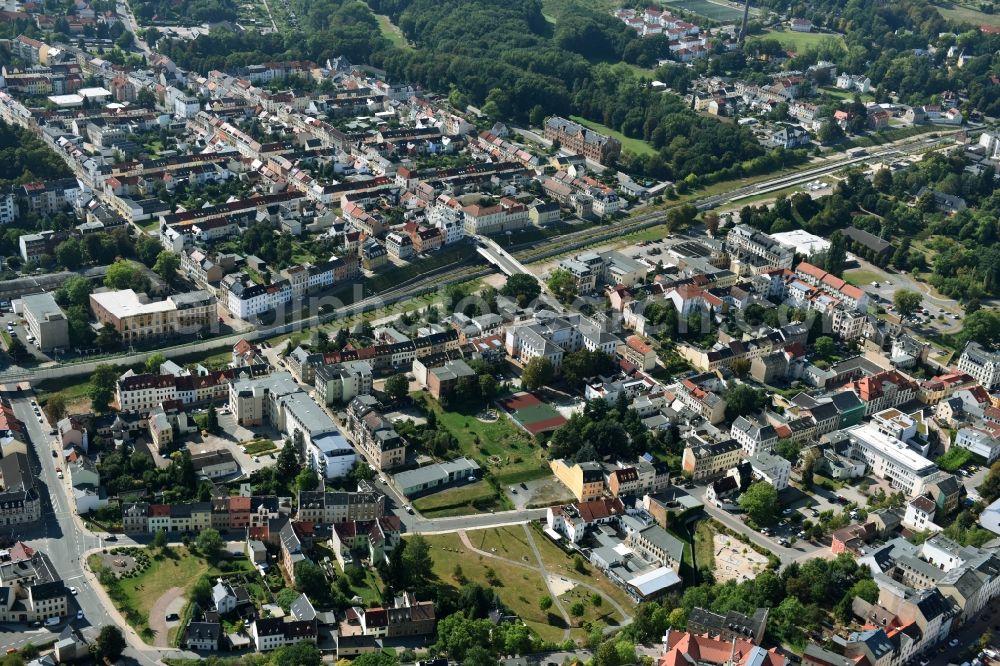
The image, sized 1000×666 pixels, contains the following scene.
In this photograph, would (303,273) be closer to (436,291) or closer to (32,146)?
(436,291)

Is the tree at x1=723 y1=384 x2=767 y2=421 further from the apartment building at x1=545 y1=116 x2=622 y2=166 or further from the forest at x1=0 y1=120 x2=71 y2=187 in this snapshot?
the forest at x1=0 y1=120 x2=71 y2=187

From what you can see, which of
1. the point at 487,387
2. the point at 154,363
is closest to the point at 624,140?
the point at 487,387

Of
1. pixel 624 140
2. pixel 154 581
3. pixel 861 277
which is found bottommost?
pixel 624 140

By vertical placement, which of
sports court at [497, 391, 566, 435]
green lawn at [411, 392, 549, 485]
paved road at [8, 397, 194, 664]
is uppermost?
paved road at [8, 397, 194, 664]

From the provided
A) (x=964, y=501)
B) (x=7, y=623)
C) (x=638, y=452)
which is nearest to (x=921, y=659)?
(x=964, y=501)

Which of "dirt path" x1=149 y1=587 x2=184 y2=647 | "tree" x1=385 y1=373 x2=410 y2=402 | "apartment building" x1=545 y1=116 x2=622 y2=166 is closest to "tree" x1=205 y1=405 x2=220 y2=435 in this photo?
"tree" x1=385 y1=373 x2=410 y2=402

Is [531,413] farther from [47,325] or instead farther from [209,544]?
[47,325]
